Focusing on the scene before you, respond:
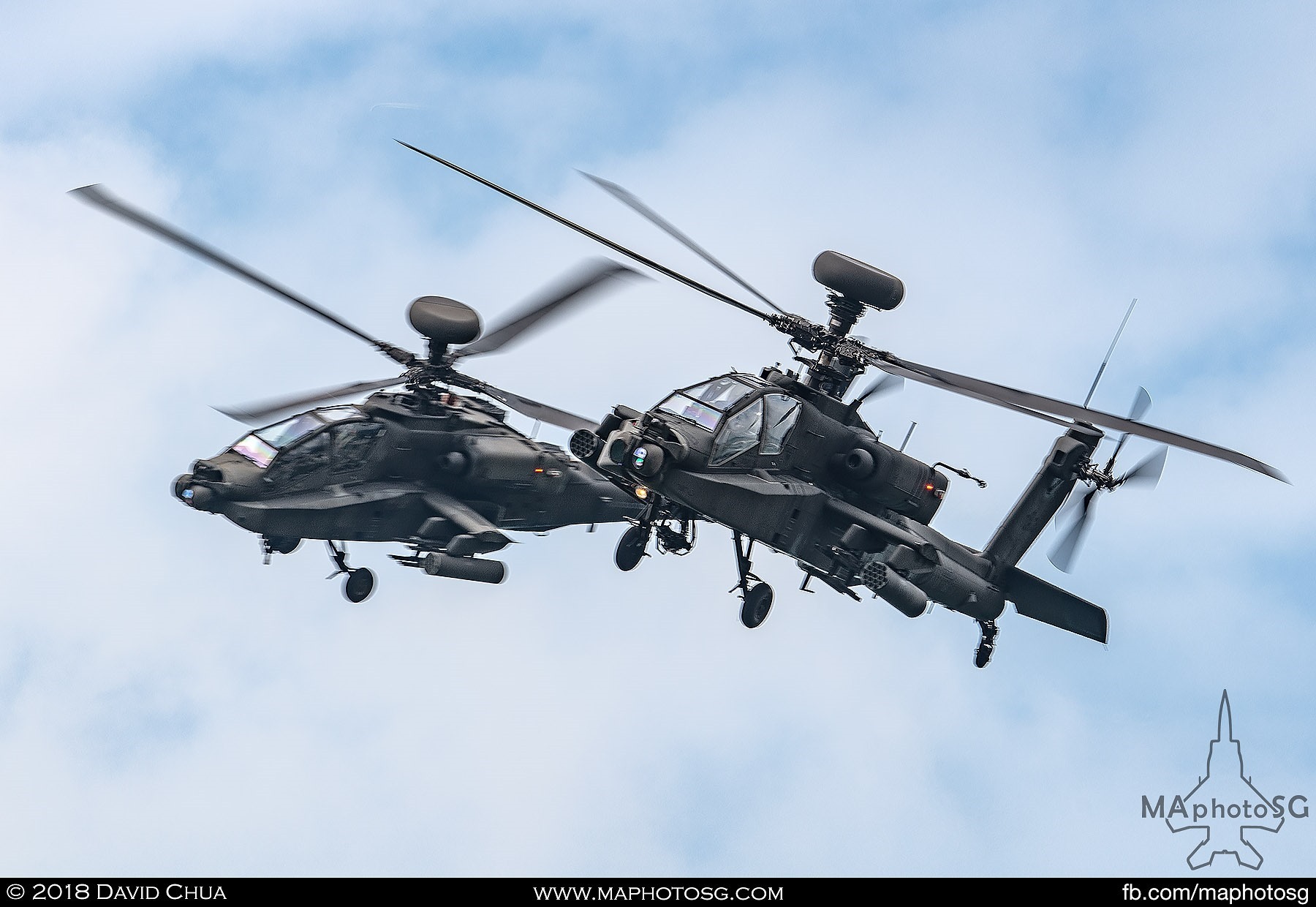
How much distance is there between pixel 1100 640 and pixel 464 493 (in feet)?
37.0

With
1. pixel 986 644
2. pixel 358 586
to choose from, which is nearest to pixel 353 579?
pixel 358 586

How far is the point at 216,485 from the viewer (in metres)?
28.9

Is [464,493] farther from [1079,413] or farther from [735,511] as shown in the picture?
[1079,413]

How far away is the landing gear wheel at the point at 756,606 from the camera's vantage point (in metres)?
27.2

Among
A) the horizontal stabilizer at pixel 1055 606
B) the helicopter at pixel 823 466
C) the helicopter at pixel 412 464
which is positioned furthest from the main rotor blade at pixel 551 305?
the horizontal stabilizer at pixel 1055 606

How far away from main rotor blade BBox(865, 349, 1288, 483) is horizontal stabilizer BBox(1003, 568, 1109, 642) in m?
5.00

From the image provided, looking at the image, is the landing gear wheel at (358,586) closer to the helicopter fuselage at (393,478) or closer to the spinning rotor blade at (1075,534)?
the helicopter fuselage at (393,478)

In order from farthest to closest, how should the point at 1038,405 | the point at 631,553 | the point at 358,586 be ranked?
the point at 358,586
the point at 631,553
the point at 1038,405

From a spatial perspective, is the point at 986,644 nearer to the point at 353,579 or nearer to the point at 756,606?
the point at 756,606

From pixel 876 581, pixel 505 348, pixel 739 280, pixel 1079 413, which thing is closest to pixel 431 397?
pixel 505 348

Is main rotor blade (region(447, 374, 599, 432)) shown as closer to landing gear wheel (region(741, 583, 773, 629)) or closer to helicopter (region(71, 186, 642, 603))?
helicopter (region(71, 186, 642, 603))

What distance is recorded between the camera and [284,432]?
98.4ft

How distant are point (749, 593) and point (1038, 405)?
533 centimetres

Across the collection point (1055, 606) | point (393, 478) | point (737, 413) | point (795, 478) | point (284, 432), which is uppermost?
point (1055, 606)
